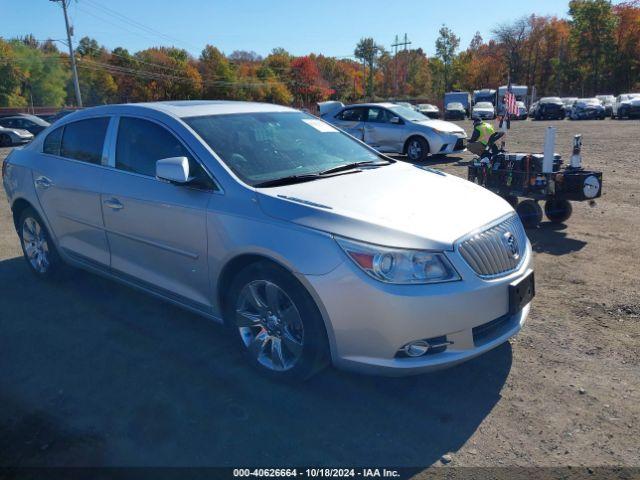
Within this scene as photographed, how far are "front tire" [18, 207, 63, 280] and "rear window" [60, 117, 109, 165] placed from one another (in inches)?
33.9

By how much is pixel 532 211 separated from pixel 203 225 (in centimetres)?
508

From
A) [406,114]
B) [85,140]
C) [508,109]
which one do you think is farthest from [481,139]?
[406,114]

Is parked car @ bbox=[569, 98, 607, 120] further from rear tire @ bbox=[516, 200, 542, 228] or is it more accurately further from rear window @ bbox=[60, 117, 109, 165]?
rear window @ bbox=[60, 117, 109, 165]

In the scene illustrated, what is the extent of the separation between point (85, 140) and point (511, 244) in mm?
3620

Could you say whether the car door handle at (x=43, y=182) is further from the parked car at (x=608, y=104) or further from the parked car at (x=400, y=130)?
the parked car at (x=608, y=104)

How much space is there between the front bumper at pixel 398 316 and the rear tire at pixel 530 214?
439 centimetres

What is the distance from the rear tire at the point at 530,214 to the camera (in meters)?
7.10

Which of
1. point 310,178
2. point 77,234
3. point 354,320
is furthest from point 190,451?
point 77,234

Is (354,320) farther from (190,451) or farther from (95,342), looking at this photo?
(95,342)

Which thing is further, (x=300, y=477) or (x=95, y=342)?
(x=95, y=342)

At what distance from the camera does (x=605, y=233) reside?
6.65 metres

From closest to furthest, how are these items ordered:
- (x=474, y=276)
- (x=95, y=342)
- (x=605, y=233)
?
(x=474, y=276) < (x=95, y=342) < (x=605, y=233)

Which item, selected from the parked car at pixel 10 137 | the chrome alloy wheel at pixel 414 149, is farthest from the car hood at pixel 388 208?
the parked car at pixel 10 137

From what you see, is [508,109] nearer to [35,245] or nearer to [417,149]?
[417,149]
